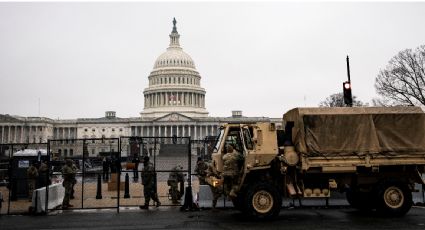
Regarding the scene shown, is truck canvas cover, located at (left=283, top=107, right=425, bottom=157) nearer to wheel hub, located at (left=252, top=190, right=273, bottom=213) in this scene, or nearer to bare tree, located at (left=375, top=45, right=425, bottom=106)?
wheel hub, located at (left=252, top=190, right=273, bottom=213)

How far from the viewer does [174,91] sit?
153 meters

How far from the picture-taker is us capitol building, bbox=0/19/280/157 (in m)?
144

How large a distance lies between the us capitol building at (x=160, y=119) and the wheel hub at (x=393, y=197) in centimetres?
12866

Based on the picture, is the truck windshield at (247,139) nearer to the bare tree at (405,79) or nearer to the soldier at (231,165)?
the soldier at (231,165)

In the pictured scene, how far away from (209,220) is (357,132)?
505cm

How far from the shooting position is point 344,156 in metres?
14.1

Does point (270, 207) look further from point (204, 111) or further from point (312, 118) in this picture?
point (204, 111)

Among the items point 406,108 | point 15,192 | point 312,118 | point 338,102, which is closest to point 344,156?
point 312,118

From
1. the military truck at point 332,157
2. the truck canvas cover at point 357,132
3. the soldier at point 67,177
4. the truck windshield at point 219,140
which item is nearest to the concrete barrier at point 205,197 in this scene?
the truck windshield at point 219,140

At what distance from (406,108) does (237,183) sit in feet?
18.5

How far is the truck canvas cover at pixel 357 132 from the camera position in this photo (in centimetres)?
1407

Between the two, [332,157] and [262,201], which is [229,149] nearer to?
[262,201]

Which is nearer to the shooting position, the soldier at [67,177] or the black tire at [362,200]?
the black tire at [362,200]

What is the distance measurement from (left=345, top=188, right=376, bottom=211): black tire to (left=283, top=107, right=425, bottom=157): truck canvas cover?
1829 mm
